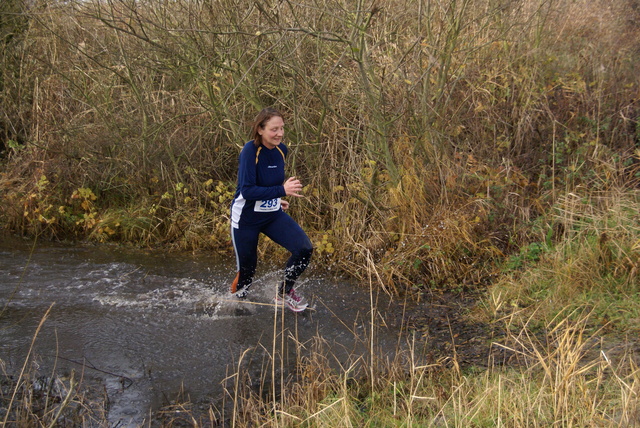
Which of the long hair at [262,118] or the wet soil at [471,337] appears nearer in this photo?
the wet soil at [471,337]

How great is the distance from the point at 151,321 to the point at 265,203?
1591mm

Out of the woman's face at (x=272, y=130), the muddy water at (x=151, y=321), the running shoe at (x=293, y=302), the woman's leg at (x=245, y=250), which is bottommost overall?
the muddy water at (x=151, y=321)

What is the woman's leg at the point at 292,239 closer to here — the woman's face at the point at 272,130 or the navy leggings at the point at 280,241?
the navy leggings at the point at 280,241

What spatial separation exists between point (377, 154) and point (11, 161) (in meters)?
6.23

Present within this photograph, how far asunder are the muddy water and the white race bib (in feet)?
3.22

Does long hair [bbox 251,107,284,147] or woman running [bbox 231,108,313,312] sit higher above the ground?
long hair [bbox 251,107,284,147]

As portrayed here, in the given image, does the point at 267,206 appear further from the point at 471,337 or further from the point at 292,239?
the point at 471,337

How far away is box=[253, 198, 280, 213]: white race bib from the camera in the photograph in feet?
18.8

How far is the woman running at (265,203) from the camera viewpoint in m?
5.45

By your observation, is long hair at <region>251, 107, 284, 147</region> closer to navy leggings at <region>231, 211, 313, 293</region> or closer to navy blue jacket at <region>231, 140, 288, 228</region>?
navy blue jacket at <region>231, 140, 288, 228</region>

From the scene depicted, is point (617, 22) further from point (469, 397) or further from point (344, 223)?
point (469, 397)

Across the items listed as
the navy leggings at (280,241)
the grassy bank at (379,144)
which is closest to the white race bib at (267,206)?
the navy leggings at (280,241)

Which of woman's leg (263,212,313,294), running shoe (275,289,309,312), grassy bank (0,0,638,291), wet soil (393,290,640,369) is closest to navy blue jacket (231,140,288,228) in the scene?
woman's leg (263,212,313,294)

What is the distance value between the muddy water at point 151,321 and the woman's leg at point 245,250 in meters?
0.39
